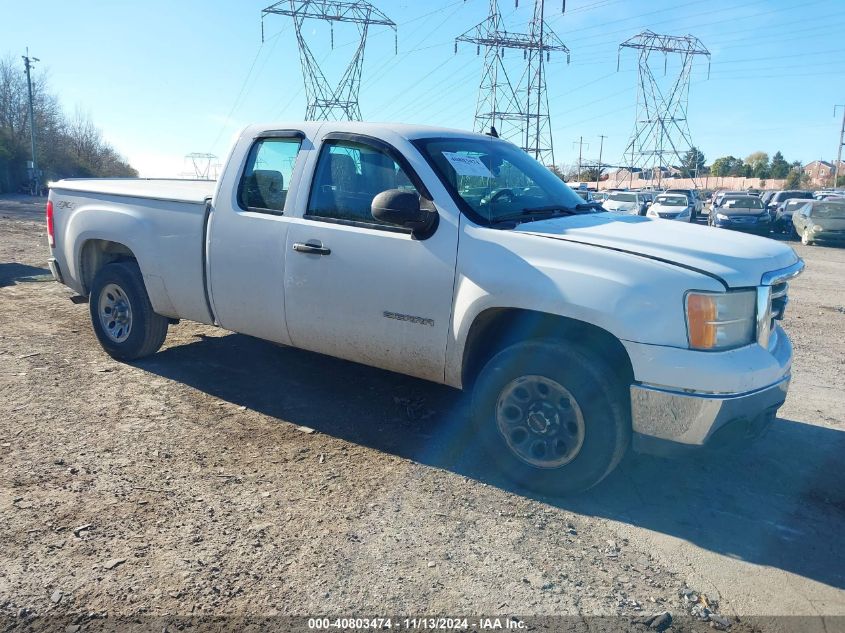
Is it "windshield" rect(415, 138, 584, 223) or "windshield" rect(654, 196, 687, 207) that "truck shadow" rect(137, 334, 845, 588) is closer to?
"windshield" rect(415, 138, 584, 223)

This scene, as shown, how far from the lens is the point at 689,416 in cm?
326

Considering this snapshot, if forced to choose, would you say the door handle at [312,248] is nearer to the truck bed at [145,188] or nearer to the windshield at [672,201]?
the truck bed at [145,188]

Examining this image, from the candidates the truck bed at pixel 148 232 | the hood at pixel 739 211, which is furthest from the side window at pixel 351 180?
the hood at pixel 739 211

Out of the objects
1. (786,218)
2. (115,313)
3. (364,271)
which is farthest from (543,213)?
(786,218)

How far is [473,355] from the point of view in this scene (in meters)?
3.99

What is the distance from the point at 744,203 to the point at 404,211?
2427 centimetres

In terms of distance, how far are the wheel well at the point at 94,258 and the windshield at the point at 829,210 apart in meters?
21.9

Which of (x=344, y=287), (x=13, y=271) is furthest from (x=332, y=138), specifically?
(x=13, y=271)

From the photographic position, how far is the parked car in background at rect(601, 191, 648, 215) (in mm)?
27328

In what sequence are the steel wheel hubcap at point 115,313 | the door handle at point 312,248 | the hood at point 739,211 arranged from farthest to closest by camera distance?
1. the hood at point 739,211
2. the steel wheel hubcap at point 115,313
3. the door handle at point 312,248

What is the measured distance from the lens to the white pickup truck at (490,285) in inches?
130

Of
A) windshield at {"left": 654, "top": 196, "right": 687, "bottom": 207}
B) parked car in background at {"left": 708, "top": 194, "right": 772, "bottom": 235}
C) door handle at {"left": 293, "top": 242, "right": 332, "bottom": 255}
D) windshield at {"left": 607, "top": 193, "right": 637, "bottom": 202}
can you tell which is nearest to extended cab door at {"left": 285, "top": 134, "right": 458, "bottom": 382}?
door handle at {"left": 293, "top": 242, "right": 332, "bottom": 255}

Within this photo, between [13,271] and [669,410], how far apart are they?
10482 mm

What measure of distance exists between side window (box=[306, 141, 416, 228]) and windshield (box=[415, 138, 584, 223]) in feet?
0.90
